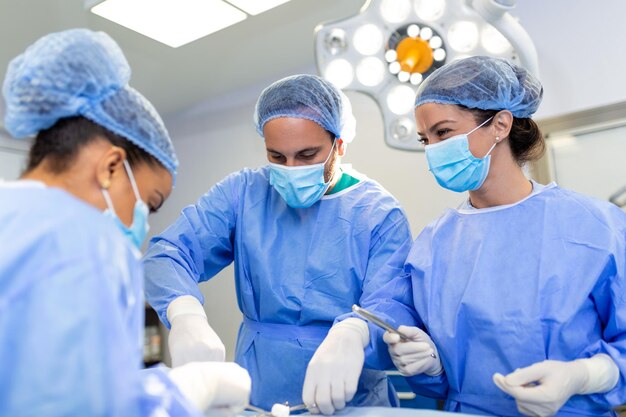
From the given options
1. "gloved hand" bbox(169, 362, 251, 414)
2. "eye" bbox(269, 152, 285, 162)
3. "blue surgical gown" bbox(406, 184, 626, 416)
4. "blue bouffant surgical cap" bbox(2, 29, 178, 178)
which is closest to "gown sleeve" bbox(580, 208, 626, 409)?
"blue surgical gown" bbox(406, 184, 626, 416)

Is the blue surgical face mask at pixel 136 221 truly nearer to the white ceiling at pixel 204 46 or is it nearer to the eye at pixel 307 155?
the eye at pixel 307 155

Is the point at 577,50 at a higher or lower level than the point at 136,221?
higher

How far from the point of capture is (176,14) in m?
2.57

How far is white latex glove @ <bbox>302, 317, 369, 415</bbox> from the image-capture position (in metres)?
1.11

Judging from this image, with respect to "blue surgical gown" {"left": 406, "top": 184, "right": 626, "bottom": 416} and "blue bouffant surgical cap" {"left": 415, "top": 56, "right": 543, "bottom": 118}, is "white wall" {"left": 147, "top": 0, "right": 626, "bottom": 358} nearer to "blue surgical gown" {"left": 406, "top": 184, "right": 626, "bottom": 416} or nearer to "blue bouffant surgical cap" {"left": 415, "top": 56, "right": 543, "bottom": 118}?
"blue bouffant surgical cap" {"left": 415, "top": 56, "right": 543, "bottom": 118}

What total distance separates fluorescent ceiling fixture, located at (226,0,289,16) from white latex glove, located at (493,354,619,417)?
2.06 metres

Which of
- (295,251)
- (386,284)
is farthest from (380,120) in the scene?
(386,284)

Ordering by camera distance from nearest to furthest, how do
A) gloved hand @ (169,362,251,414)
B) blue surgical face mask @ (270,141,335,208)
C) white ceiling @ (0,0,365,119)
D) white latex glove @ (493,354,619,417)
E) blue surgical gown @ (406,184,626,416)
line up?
1. gloved hand @ (169,362,251,414)
2. white latex glove @ (493,354,619,417)
3. blue surgical gown @ (406,184,626,416)
4. blue surgical face mask @ (270,141,335,208)
5. white ceiling @ (0,0,365,119)

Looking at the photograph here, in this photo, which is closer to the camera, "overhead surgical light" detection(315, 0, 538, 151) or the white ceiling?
"overhead surgical light" detection(315, 0, 538, 151)

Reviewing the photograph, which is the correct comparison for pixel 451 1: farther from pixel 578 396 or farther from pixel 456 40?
pixel 578 396

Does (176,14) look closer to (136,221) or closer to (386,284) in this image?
(386,284)

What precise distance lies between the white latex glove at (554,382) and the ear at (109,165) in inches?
31.8

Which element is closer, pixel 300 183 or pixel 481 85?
pixel 481 85

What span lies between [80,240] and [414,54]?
1052mm
